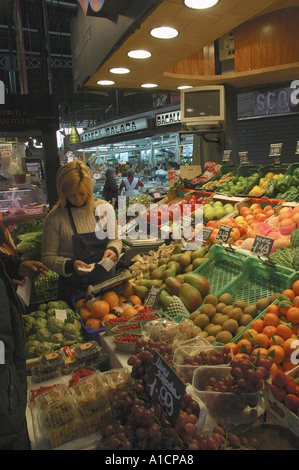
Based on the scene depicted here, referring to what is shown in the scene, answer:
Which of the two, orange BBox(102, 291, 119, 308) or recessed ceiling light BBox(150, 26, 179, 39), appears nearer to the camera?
orange BBox(102, 291, 119, 308)

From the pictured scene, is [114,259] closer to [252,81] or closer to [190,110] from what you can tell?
[190,110]

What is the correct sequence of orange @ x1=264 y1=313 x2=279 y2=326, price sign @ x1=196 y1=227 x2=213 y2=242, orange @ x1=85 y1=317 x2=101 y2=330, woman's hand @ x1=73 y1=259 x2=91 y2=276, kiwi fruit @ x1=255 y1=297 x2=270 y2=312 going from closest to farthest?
orange @ x1=264 y1=313 x2=279 y2=326, kiwi fruit @ x1=255 y1=297 x2=270 y2=312, orange @ x1=85 y1=317 x2=101 y2=330, woman's hand @ x1=73 y1=259 x2=91 y2=276, price sign @ x1=196 y1=227 x2=213 y2=242

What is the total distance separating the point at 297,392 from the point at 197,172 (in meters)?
4.76

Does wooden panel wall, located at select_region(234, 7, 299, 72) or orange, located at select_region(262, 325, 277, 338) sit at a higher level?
wooden panel wall, located at select_region(234, 7, 299, 72)

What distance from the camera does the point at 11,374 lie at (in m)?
1.36

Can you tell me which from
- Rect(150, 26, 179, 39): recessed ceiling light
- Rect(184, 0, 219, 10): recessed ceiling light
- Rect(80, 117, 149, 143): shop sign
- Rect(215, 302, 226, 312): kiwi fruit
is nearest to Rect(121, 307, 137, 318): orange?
Rect(215, 302, 226, 312): kiwi fruit

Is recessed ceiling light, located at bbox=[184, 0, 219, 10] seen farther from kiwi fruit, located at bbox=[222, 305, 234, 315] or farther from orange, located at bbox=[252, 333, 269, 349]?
orange, located at bbox=[252, 333, 269, 349]

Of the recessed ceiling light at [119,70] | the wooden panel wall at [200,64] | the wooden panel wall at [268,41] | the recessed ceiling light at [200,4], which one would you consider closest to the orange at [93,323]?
the recessed ceiling light at [200,4]

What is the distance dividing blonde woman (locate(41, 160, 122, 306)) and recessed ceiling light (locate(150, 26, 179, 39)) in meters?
1.49

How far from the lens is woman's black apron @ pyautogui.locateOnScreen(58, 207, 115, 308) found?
10.5 feet

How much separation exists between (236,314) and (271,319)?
0.27m

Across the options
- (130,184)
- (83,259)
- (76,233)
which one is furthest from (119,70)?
(130,184)

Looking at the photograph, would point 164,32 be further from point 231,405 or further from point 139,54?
point 231,405
